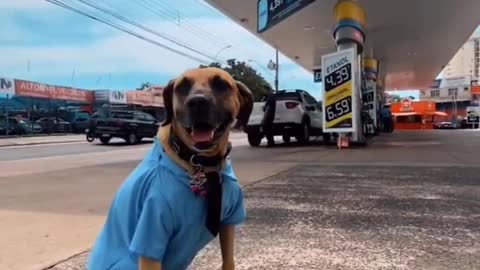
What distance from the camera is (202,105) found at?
2287mm

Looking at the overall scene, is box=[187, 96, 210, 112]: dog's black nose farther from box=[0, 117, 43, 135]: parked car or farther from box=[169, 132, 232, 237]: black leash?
box=[0, 117, 43, 135]: parked car

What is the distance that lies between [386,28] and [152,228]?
2332 centimetres

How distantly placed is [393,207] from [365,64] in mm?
20545

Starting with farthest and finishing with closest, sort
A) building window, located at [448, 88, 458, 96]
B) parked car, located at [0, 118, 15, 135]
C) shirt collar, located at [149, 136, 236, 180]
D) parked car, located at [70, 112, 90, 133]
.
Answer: building window, located at [448, 88, 458, 96]
parked car, located at [70, 112, 90, 133]
parked car, located at [0, 118, 15, 135]
shirt collar, located at [149, 136, 236, 180]

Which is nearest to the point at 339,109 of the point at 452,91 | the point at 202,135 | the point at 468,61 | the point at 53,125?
the point at 202,135

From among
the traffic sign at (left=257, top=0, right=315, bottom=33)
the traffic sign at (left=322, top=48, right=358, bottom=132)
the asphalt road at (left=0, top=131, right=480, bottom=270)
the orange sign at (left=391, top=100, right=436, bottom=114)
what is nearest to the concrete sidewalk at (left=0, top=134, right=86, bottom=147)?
the traffic sign at (left=257, top=0, right=315, bottom=33)

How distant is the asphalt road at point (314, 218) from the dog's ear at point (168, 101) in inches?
60.8

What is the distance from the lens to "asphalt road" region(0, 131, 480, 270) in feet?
12.6

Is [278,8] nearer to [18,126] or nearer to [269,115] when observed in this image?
[269,115]

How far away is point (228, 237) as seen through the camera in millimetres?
2504

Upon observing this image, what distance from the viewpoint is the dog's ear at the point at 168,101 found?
97.8 inches

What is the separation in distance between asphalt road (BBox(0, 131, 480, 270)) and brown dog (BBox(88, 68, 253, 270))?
1.43 metres

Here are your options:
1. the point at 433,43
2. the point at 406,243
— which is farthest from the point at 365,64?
the point at 406,243

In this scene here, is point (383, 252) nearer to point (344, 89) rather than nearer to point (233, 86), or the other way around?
point (233, 86)
